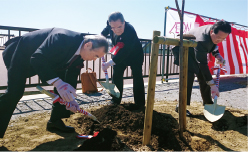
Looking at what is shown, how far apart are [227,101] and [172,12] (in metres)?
3.41

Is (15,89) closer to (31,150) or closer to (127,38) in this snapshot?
(31,150)

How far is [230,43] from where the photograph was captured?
25.6 ft

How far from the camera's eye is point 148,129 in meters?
2.27

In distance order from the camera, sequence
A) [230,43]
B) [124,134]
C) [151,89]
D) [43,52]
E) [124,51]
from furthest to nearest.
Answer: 1. [230,43]
2. [124,51]
3. [124,134]
4. [151,89]
5. [43,52]

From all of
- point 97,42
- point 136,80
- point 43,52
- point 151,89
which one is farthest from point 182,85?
point 43,52

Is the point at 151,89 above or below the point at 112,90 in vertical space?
above

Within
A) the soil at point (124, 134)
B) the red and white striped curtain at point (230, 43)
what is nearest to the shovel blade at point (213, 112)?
the soil at point (124, 134)

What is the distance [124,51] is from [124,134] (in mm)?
1234

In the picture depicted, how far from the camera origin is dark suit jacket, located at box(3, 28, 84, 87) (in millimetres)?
2072

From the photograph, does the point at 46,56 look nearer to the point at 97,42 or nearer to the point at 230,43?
the point at 97,42

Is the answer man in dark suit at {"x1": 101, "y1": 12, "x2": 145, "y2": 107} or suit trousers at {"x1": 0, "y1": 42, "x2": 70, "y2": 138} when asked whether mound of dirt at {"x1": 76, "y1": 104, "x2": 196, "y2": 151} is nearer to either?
man in dark suit at {"x1": 101, "y1": 12, "x2": 145, "y2": 107}

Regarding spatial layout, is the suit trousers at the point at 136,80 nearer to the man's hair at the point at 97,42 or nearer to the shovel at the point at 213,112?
the shovel at the point at 213,112

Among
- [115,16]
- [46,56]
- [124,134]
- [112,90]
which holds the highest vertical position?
[115,16]

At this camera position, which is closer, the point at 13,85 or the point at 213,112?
the point at 13,85
